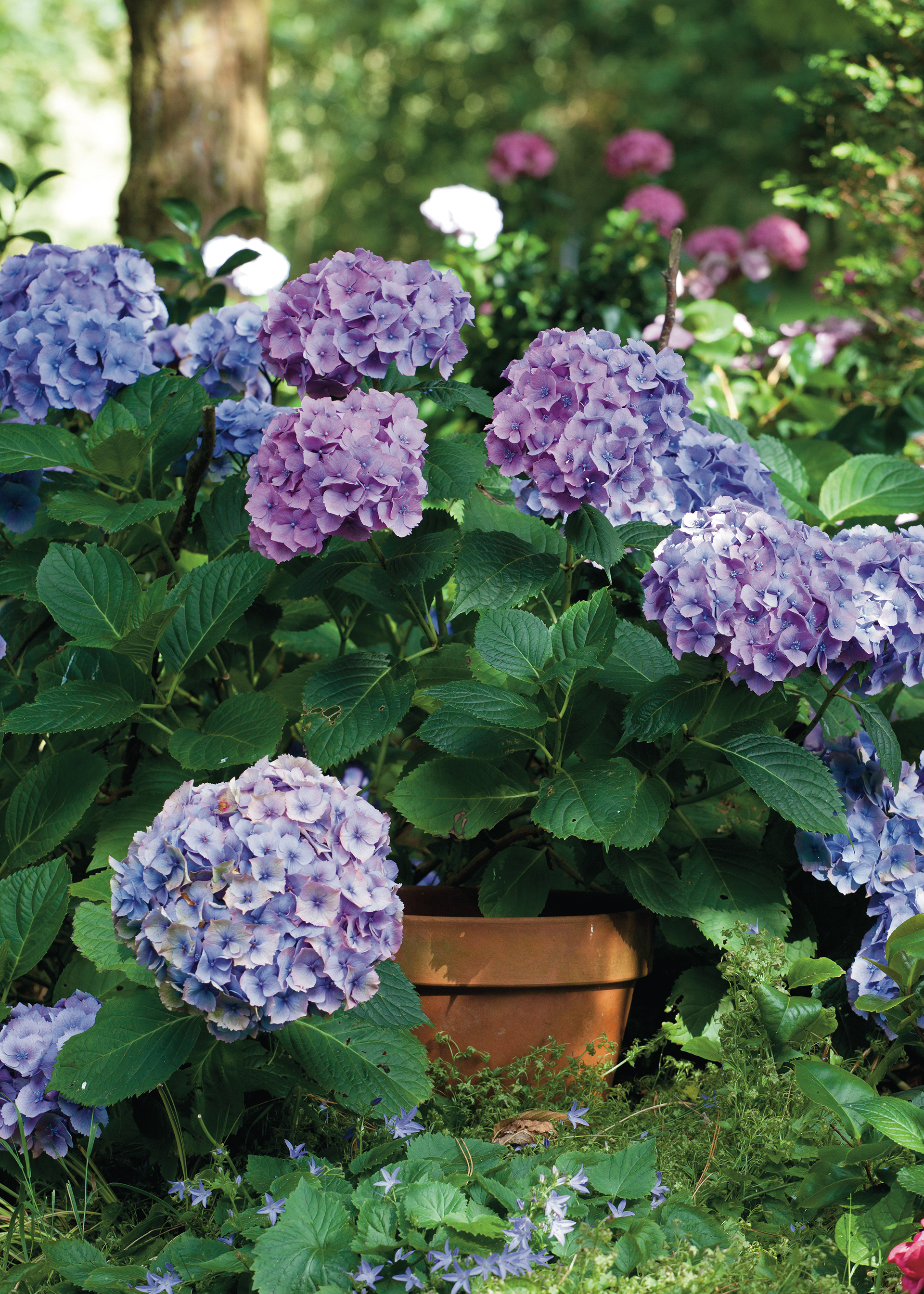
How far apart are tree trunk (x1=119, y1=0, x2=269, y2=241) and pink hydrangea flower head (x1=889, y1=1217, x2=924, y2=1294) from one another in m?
3.66

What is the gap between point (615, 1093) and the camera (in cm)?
162

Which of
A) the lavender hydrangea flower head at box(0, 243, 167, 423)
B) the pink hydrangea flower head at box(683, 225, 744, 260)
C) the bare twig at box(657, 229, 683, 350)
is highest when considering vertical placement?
the bare twig at box(657, 229, 683, 350)

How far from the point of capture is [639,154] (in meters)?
5.22

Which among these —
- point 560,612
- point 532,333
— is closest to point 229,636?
point 560,612

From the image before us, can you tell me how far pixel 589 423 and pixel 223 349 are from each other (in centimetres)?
89

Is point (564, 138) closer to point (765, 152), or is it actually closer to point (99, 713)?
point (765, 152)

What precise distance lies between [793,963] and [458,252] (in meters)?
2.85

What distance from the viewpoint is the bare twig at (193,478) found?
1.80 m

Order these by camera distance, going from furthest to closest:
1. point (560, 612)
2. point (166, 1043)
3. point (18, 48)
→ point (18, 48) < point (560, 612) < point (166, 1043)

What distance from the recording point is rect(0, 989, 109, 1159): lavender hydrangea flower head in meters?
1.43

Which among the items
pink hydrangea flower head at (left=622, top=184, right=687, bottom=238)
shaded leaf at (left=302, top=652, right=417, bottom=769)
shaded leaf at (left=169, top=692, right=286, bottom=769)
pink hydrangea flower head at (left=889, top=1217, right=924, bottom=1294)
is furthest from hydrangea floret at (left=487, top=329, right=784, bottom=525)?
pink hydrangea flower head at (left=622, top=184, right=687, bottom=238)

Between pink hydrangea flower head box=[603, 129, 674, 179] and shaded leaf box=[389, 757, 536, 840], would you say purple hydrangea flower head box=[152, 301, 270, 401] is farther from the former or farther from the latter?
pink hydrangea flower head box=[603, 129, 674, 179]

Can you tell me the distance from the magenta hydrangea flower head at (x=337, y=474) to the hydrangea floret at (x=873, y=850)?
0.76m

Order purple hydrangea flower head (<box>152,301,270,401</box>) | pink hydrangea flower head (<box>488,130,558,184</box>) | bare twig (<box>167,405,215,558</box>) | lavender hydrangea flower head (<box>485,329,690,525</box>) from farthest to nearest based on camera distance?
pink hydrangea flower head (<box>488,130,558,184</box>) → purple hydrangea flower head (<box>152,301,270,401</box>) → bare twig (<box>167,405,215,558</box>) → lavender hydrangea flower head (<box>485,329,690,525</box>)
